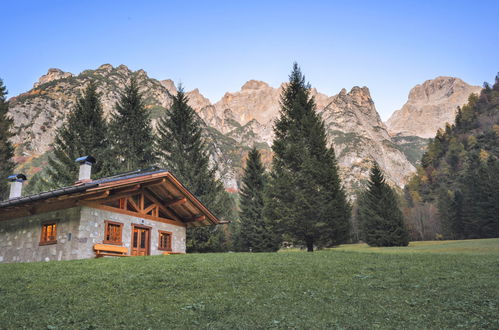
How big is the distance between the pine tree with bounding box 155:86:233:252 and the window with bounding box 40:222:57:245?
34.4ft

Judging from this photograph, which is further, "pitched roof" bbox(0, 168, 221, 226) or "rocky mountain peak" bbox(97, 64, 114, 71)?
"rocky mountain peak" bbox(97, 64, 114, 71)

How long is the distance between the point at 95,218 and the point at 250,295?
10807 mm

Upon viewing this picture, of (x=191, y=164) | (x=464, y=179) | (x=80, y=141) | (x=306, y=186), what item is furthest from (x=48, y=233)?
(x=464, y=179)

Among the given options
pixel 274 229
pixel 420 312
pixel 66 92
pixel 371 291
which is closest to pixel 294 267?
pixel 371 291

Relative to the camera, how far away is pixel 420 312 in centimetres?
611

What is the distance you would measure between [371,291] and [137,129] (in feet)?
78.5

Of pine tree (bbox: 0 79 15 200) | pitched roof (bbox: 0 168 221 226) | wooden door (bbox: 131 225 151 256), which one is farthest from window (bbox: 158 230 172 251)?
pine tree (bbox: 0 79 15 200)

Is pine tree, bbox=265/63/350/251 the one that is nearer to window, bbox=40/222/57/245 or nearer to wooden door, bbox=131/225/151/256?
wooden door, bbox=131/225/151/256

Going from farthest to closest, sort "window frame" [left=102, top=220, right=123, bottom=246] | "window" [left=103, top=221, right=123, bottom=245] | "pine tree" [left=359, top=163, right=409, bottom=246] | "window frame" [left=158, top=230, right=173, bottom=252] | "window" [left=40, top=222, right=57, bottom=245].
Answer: "pine tree" [left=359, top=163, right=409, bottom=246] < "window frame" [left=158, top=230, right=173, bottom=252] < "window" [left=103, top=221, right=123, bottom=245] < "window frame" [left=102, top=220, right=123, bottom=246] < "window" [left=40, top=222, right=57, bottom=245]

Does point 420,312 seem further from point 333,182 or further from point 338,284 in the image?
point 333,182

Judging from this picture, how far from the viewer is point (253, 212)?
31.6 m

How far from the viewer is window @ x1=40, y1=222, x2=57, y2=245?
15.4 metres

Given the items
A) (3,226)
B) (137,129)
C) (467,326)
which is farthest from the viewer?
(137,129)

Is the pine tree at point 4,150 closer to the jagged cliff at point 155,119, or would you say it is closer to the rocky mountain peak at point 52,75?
the jagged cliff at point 155,119
